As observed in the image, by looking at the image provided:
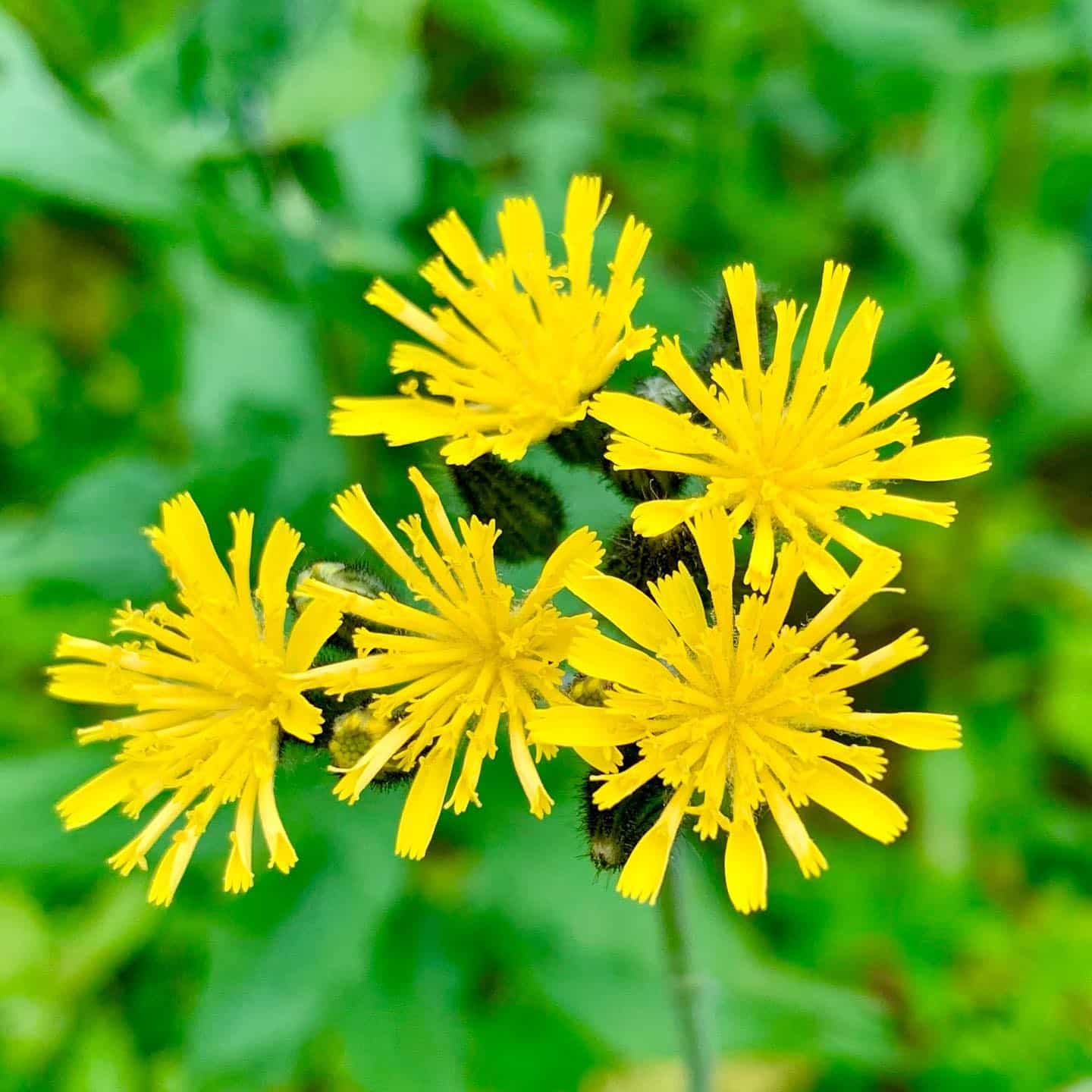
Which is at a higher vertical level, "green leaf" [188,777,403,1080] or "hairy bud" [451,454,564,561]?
"hairy bud" [451,454,564,561]

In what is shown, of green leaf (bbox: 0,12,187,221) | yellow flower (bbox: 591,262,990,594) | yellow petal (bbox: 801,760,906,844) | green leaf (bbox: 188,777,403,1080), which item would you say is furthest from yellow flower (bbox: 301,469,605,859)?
green leaf (bbox: 0,12,187,221)

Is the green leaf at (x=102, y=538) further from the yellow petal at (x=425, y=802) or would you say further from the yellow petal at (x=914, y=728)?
the yellow petal at (x=914, y=728)

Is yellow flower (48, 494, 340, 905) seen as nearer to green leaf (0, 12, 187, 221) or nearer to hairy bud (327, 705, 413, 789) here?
hairy bud (327, 705, 413, 789)

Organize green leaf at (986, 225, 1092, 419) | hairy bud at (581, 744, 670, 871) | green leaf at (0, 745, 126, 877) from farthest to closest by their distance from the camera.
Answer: green leaf at (986, 225, 1092, 419) < green leaf at (0, 745, 126, 877) < hairy bud at (581, 744, 670, 871)

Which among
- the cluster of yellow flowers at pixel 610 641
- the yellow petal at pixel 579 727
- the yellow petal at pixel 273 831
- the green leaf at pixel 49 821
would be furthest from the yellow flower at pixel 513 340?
the green leaf at pixel 49 821

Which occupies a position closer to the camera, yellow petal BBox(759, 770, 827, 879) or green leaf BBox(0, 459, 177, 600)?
yellow petal BBox(759, 770, 827, 879)

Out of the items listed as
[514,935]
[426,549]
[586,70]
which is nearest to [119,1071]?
[514,935]
